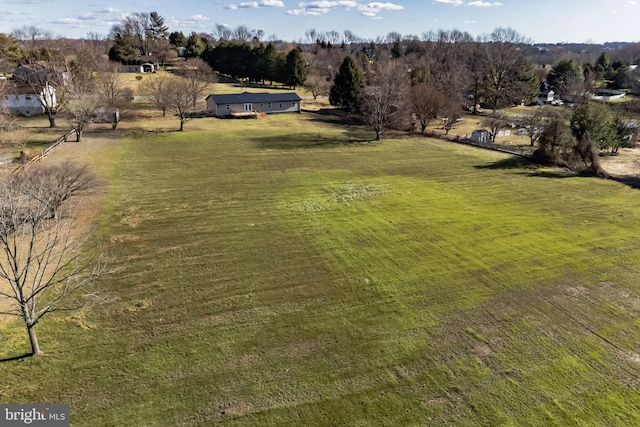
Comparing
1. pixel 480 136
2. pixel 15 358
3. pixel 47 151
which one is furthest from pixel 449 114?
pixel 15 358

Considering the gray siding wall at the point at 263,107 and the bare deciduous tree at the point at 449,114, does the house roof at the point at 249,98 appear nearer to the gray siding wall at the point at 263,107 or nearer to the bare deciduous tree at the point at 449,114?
the gray siding wall at the point at 263,107

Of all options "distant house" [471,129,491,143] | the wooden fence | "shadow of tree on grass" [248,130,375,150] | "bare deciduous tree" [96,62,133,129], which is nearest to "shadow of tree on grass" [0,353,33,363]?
the wooden fence

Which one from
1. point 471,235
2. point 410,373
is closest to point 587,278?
point 471,235

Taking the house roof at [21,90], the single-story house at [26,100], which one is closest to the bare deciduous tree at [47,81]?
the single-story house at [26,100]

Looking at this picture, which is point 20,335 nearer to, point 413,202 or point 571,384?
point 571,384

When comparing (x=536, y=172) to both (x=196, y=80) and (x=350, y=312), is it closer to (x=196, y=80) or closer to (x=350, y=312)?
(x=350, y=312)

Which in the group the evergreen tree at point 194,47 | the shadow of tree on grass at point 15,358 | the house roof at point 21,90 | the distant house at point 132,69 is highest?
the evergreen tree at point 194,47

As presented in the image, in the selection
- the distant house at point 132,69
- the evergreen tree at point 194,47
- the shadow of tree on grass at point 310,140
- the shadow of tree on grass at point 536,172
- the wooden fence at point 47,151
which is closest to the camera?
the wooden fence at point 47,151
